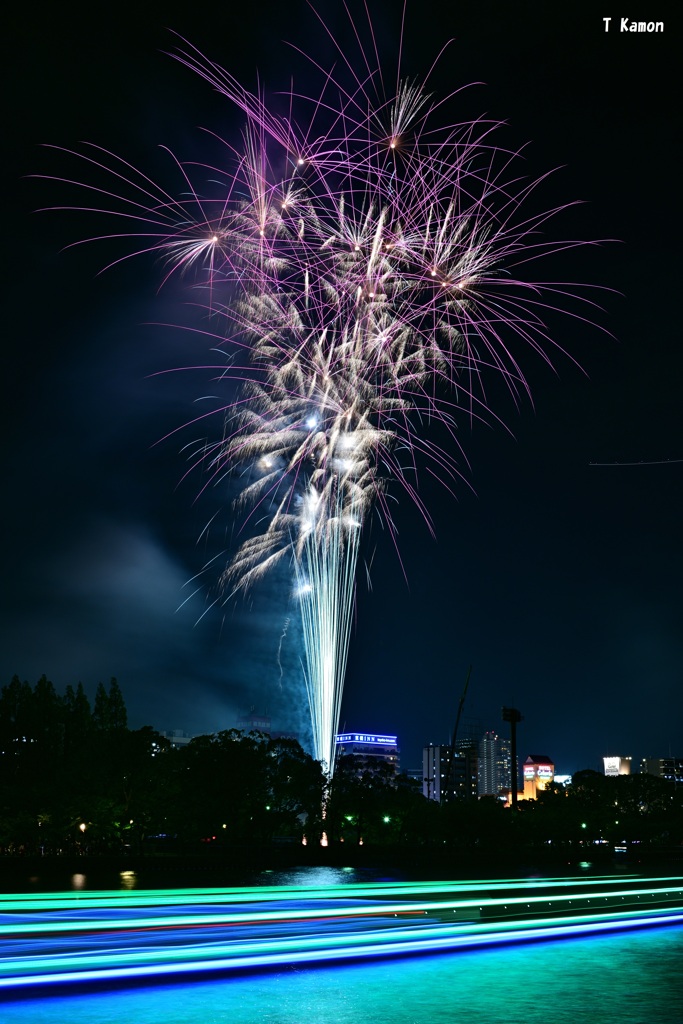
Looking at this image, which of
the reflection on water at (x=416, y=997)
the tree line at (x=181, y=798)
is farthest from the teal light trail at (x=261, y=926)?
the tree line at (x=181, y=798)

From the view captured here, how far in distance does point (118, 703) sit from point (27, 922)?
170 ft

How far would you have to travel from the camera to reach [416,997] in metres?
8.98

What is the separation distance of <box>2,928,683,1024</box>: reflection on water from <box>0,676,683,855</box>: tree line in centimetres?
4180

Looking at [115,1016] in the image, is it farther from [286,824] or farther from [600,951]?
[286,824]

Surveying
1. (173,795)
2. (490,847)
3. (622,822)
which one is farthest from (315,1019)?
(622,822)

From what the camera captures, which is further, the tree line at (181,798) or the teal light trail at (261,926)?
the tree line at (181,798)

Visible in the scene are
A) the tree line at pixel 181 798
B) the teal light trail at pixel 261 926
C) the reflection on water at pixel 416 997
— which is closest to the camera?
the reflection on water at pixel 416 997

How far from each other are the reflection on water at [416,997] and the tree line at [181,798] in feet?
137

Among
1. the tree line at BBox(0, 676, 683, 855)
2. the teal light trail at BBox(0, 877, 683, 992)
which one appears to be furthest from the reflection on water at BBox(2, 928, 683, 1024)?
the tree line at BBox(0, 676, 683, 855)

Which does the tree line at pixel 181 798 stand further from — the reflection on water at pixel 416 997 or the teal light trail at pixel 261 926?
the reflection on water at pixel 416 997

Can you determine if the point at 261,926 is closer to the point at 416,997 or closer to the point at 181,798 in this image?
the point at 416,997

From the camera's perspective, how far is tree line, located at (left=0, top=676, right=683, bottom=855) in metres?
50.3

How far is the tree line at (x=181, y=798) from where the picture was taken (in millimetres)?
50312

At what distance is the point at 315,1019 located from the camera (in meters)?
7.88
